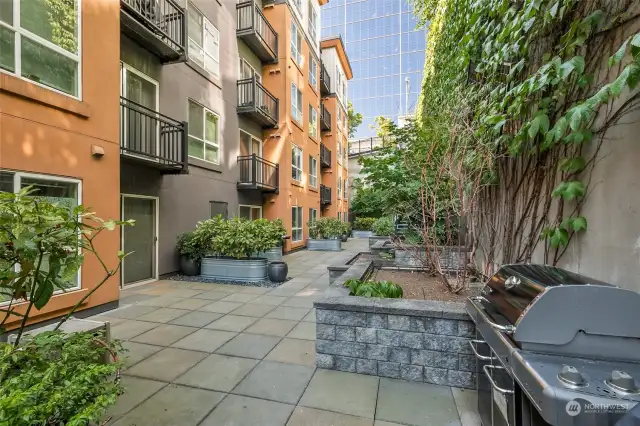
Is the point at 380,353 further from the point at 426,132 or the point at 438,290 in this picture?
the point at 426,132

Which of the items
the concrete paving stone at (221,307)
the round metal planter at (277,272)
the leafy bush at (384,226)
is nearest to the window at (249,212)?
the round metal planter at (277,272)

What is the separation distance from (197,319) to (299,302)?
176 cm

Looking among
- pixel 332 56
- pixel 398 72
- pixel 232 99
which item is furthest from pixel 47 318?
pixel 398 72

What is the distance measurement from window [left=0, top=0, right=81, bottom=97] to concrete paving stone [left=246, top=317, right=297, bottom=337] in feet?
14.3

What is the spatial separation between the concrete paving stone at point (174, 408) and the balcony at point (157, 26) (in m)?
6.74

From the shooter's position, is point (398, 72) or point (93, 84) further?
point (398, 72)

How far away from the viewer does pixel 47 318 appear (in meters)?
4.04

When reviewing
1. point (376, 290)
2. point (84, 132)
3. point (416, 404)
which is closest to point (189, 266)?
point (84, 132)

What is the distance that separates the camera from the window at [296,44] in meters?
13.0

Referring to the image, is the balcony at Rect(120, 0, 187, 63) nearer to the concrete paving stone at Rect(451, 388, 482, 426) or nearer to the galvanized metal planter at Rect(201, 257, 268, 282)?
the galvanized metal planter at Rect(201, 257, 268, 282)

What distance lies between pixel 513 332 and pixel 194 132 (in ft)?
28.5

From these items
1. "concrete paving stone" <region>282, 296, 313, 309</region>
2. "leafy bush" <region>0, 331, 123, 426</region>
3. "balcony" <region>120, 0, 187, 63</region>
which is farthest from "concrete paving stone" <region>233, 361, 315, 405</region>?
"balcony" <region>120, 0, 187, 63</region>

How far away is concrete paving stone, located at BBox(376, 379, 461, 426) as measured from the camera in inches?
91.0

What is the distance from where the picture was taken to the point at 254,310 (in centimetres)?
501
